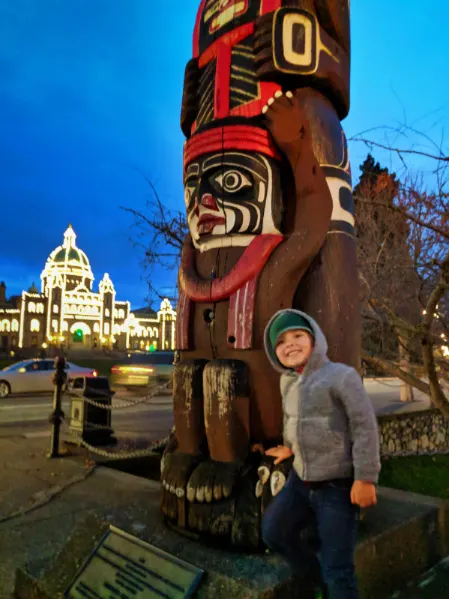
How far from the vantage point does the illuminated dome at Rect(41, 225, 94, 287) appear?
8231cm

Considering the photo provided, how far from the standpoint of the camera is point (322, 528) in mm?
2143

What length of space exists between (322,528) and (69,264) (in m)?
85.5

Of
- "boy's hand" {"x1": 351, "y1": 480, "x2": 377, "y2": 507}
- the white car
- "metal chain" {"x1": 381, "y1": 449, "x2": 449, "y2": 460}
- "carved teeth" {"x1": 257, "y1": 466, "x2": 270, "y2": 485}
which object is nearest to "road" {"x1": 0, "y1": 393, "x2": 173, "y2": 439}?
the white car

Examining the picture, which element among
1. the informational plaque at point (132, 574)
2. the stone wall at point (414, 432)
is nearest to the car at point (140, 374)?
the stone wall at point (414, 432)

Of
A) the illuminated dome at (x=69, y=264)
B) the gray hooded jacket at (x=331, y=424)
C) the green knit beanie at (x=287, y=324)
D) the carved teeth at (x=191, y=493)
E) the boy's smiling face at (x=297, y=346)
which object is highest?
the illuminated dome at (x=69, y=264)

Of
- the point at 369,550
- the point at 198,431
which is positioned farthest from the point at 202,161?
the point at 369,550

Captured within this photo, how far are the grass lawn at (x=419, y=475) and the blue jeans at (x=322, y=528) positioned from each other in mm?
4134

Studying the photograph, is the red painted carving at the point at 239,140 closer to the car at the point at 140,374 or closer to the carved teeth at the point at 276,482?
the carved teeth at the point at 276,482

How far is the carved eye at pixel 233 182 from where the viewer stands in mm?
3541

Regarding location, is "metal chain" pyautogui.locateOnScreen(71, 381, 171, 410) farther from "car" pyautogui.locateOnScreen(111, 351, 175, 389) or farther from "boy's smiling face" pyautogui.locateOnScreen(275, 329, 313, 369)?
"car" pyautogui.locateOnScreen(111, 351, 175, 389)

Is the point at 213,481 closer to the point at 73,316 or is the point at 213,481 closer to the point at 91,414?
the point at 91,414

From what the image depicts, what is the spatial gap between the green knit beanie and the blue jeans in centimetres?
69

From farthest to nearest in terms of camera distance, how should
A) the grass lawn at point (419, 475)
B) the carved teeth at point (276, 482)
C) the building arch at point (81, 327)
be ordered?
the building arch at point (81, 327), the grass lawn at point (419, 475), the carved teeth at point (276, 482)

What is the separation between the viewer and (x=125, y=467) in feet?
21.0
